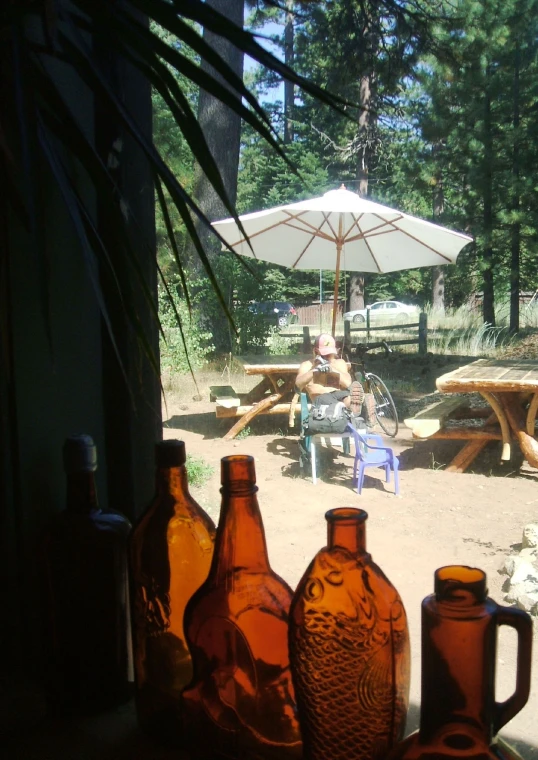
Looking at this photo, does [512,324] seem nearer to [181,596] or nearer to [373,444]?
[373,444]

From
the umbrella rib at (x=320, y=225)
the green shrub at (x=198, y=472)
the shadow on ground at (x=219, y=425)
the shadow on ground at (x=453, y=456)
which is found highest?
the umbrella rib at (x=320, y=225)

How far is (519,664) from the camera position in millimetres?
490

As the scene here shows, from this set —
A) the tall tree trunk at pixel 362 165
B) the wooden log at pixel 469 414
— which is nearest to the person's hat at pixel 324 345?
the wooden log at pixel 469 414

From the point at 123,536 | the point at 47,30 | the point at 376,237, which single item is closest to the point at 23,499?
the point at 123,536

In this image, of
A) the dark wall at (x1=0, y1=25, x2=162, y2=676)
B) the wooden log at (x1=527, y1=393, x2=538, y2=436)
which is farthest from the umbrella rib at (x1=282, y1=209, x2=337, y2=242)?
the dark wall at (x1=0, y1=25, x2=162, y2=676)

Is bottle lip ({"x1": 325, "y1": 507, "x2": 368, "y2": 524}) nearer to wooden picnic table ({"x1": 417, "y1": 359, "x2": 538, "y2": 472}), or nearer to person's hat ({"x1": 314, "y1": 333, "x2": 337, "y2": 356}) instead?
wooden picnic table ({"x1": 417, "y1": 359, "x2": 538, "y2": 472})

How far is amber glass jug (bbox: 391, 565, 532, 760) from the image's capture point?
1.50ft

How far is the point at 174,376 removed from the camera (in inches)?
257

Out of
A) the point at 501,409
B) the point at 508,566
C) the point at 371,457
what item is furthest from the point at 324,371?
the point at 508,566

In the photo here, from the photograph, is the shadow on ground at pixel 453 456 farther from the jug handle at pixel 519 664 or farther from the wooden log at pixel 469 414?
the jug handle at pixel 519 664

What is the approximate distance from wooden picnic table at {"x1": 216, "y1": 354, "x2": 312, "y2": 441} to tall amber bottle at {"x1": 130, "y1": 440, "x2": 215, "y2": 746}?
4365 millimetres

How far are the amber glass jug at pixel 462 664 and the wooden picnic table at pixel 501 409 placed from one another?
3451 mm

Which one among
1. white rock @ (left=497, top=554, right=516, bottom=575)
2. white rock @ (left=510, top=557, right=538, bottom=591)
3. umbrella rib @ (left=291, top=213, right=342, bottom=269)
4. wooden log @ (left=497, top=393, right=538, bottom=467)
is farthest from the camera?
umbrella rib @ (left=291, top=213, right=342, bottom=269)

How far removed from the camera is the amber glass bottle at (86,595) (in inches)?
28.1
